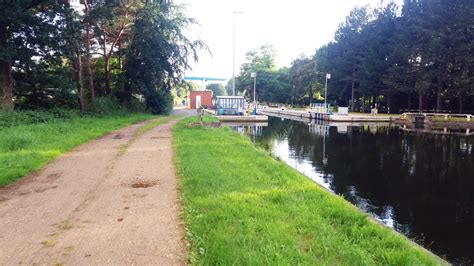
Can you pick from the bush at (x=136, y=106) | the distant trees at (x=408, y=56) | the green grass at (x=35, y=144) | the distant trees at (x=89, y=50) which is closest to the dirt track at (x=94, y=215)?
the green grass at (x=35, y=144)

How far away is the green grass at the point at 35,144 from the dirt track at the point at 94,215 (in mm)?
330

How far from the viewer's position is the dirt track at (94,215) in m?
4.02

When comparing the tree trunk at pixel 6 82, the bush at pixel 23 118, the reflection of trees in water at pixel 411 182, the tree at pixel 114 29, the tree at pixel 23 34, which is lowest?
the reflection of trees in water at pixel 411 182

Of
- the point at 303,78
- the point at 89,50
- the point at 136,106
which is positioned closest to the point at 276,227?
the point at 89,50

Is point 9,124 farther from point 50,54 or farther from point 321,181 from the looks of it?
point 321,181

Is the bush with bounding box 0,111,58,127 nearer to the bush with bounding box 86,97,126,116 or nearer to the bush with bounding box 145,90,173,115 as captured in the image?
the bush with bounding box 86,97,126,116

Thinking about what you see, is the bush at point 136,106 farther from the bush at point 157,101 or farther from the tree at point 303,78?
the tree at point 303,78

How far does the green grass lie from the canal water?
24.8 ft

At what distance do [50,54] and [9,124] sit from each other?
6.00m

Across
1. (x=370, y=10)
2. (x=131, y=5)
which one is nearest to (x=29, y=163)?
(x=131, y=5)

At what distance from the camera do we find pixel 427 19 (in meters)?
41.1

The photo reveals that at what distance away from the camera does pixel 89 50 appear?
25266mm

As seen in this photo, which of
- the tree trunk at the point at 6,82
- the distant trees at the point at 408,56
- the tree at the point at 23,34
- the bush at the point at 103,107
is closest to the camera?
the tree at the point at 23,34

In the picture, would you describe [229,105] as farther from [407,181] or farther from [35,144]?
[35,144]
